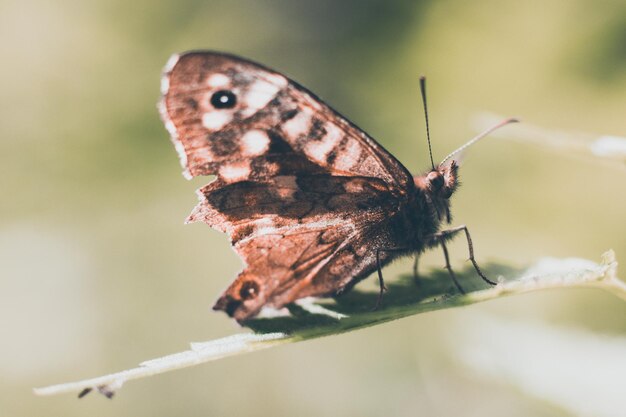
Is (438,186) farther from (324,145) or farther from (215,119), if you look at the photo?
(215,119)

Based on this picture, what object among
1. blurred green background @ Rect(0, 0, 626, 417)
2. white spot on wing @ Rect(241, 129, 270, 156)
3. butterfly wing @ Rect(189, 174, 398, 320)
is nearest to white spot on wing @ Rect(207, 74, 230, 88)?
white spot on wing @ Rect(241, 129, 270, 156)

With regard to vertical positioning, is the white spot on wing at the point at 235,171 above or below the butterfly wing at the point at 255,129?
below

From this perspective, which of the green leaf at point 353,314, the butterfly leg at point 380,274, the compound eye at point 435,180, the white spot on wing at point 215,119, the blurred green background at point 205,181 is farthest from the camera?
A: the blurred green background at point 205,181

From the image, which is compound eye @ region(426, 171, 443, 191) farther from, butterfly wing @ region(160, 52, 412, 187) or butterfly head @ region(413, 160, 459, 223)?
butterfly wing @ region(160, 52, 412, 187)

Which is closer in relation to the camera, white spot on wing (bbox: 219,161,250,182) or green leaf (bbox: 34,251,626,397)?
green leaf (bbox: 34,251,626,397)

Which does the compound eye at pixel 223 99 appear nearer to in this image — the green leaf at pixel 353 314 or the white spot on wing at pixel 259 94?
the white spot on wing at pixel 259 94

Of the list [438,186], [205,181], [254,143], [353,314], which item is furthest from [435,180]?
[205,181]

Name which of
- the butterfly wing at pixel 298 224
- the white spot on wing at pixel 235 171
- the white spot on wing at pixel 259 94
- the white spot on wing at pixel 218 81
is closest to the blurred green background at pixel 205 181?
the butterfly wing at pixel 298 224

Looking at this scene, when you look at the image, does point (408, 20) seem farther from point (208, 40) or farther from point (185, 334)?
point (185, 334)
